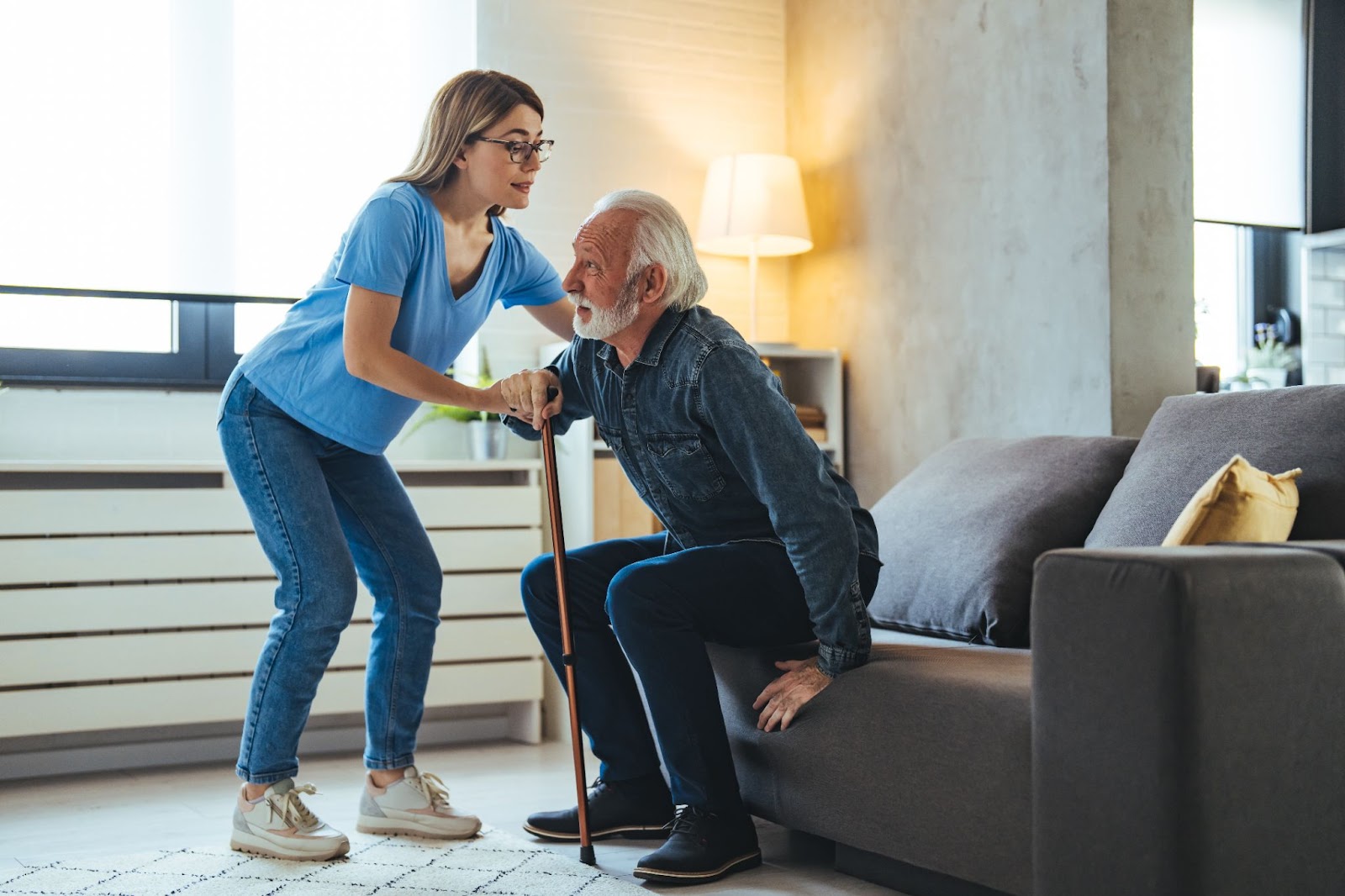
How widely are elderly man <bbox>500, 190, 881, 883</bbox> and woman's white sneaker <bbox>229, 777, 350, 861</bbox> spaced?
0.46 metres

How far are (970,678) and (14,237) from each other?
271 cm

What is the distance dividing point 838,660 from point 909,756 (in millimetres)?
205

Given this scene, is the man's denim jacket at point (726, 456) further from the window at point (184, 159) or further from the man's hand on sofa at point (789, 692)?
the window at point (184, 159)

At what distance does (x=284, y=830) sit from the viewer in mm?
2205

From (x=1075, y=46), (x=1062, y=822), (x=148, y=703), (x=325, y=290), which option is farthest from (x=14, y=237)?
(x=1062, y=822)

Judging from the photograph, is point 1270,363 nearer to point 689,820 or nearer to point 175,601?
point 689,820

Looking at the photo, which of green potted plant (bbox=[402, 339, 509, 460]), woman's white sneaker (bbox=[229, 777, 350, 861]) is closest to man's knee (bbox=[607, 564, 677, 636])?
woman's white sneaker (bbox=[229, 777, 350, 861])

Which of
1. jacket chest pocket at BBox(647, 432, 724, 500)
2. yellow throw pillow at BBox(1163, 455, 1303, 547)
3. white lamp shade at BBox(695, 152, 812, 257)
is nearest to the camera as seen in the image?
Answer: yellow throw pillow at BBox(1163, 455, 1303, 547)

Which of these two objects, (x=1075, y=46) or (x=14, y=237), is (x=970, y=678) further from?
(x=14, y=237)

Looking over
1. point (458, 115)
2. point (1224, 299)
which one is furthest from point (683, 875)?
point (1224, 299)

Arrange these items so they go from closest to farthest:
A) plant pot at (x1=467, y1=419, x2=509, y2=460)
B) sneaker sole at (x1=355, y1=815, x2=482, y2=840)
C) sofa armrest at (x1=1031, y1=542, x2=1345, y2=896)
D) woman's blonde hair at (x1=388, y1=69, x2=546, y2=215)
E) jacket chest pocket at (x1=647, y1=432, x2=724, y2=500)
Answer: sofa armrest at (x1=1031, y1=542, x2=1345, y2=896) < jacket chest pocket at (x1=647, y1=432, x2=724, y2=500) < woman's blonde hair at (x1=388, y1=69, x2=546, y2=215) < sneaker sole at (x1=355, y1=815, x2=482, y2=840) < plant pot at (x1=467, y1=419, x2=509, y2=460)

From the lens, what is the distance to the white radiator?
2.98m

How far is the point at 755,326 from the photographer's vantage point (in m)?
4.11

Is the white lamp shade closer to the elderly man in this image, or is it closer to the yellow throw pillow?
the elderly man
